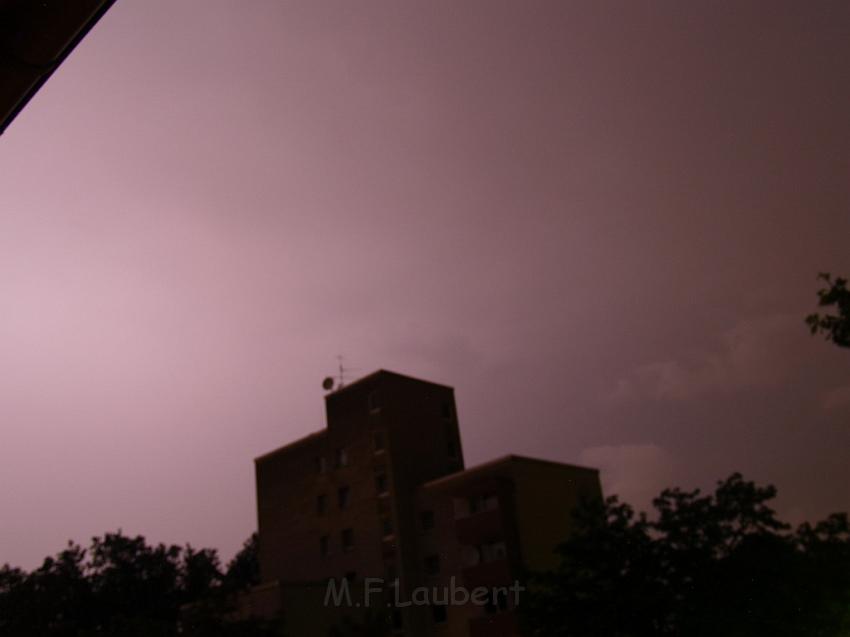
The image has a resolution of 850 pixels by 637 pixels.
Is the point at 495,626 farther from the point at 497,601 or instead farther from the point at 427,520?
the point at 427,520

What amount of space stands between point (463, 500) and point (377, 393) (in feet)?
24.4

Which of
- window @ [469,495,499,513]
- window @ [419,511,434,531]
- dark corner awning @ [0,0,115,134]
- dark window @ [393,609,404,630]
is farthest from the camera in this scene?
window @ [419,511,434,531]

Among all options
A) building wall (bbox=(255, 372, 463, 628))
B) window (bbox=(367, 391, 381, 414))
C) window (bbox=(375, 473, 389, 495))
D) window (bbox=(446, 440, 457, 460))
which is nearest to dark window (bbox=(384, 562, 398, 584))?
building wall (bbox=(255, 372, 463, 628))

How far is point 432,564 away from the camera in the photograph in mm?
39375

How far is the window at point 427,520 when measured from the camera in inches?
1580

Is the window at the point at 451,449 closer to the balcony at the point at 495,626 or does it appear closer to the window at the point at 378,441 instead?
the window at the point at 378,441

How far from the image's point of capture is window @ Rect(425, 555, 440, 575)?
3903 cm

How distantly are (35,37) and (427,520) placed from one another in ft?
131

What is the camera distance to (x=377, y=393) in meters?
43.1

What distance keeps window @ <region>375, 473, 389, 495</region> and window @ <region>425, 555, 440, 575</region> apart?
400 cm

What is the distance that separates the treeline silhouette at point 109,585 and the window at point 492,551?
16.4 m

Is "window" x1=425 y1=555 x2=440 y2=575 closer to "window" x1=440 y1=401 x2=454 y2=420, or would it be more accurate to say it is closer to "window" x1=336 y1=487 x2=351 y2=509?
"window" x1=336 y1=487 x2=351 y2=509

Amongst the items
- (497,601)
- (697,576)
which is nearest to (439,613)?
(497,601)

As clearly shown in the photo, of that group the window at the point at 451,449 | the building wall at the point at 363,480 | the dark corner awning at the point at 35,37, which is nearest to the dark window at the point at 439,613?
the building wall at the point at 363,480
